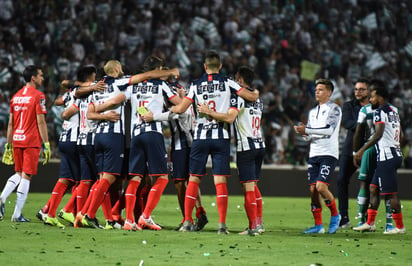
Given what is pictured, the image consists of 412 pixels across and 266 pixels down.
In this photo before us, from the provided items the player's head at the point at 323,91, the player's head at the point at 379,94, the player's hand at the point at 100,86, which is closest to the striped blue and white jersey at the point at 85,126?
the player's hand at the point at 100,86

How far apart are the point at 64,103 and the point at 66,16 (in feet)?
35.7

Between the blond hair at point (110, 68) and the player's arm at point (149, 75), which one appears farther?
the blond hair at point (110, 68)

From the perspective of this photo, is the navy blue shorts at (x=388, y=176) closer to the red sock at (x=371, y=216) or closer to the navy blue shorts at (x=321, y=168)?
the red sock at (x=371, y=216)

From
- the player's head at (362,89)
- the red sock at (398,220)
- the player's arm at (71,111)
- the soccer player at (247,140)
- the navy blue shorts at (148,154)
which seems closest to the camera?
the soccer player at (247,140)

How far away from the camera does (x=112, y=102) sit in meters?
9.99

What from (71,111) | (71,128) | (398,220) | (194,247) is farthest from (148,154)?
(398,220)

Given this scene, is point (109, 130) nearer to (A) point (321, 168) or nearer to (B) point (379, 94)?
(A) point (321, 168)

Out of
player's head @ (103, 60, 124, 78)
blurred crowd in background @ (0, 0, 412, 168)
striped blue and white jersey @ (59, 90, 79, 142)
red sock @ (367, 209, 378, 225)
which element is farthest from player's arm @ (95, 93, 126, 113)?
blurred crowd in background @ (0, 0, 412, 168)

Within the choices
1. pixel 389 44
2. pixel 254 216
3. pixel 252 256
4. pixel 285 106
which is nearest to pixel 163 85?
pixel 254 216

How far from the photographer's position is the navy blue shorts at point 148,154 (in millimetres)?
9820

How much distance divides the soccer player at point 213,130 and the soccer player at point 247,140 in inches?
5.1

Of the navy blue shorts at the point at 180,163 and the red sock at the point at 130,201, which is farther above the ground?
the navy blue shorts at the point at 180,163

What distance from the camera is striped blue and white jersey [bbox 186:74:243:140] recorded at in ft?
31.7

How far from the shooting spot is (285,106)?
70.6 feet
